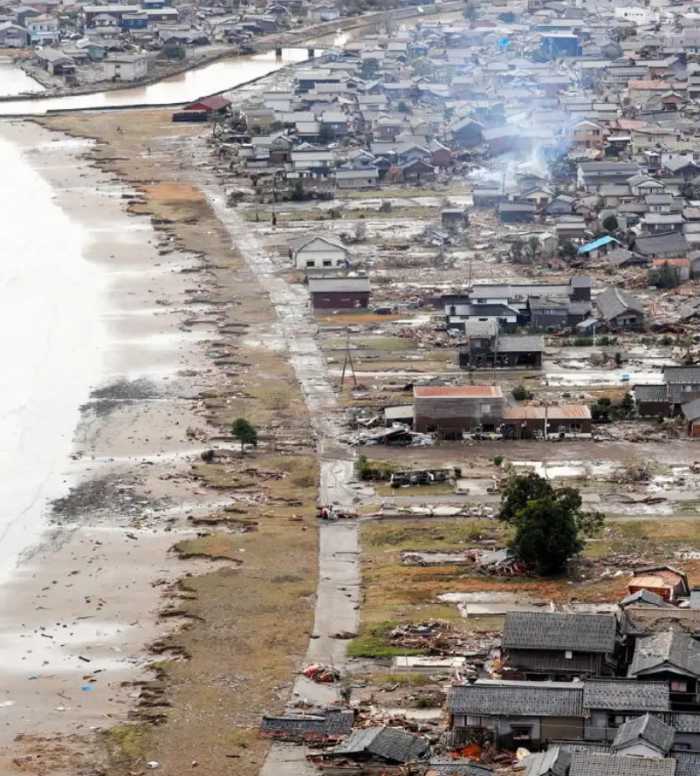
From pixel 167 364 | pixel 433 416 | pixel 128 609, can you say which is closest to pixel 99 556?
pixel 128 609

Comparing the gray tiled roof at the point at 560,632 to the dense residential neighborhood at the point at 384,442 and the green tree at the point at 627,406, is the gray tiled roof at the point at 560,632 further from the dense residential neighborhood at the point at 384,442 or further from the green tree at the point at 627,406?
the green tree at the point at 627,406

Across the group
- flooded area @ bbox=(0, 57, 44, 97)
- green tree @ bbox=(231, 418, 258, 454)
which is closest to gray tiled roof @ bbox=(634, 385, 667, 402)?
green tree @ bbox=(231, 418, 258, 454)

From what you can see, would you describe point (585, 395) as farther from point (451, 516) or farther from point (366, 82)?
point (366, 82)

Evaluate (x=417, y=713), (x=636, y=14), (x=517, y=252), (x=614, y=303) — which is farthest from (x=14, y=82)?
(x=417, y=713)

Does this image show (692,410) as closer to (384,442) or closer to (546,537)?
(384,442)

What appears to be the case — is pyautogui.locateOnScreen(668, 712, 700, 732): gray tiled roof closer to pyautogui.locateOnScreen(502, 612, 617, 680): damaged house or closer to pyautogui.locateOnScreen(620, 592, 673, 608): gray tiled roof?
pyautogui.locateOnScreen(502, 612, 617, 680): damaged house

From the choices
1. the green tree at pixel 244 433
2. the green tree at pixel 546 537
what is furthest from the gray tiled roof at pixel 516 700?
the green tree at pixel 244 433
